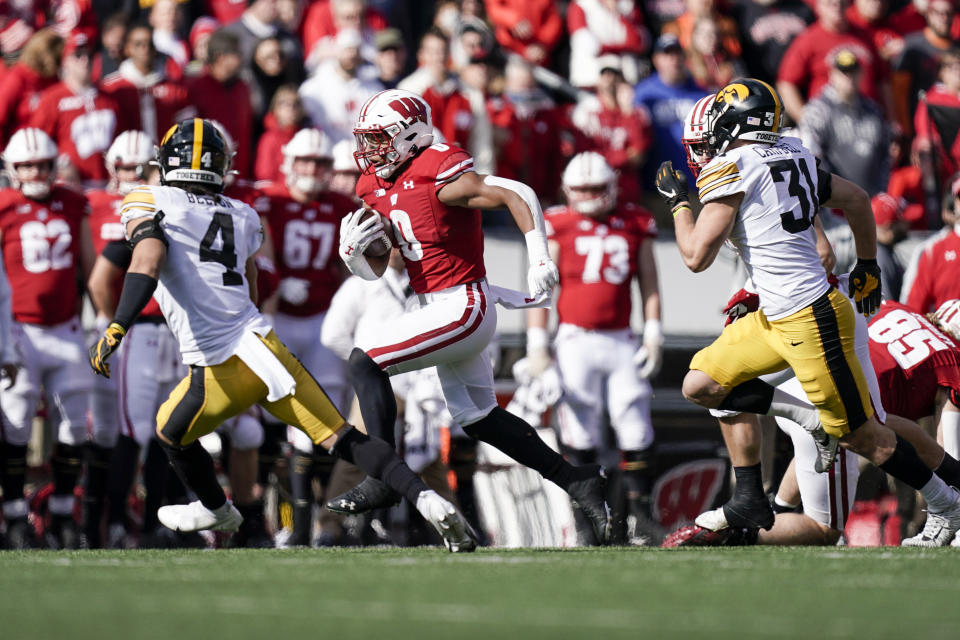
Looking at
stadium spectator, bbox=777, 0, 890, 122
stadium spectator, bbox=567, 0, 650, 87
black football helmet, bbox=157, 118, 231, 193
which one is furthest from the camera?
stadium spectator, bbox=567, 0, 650, 87

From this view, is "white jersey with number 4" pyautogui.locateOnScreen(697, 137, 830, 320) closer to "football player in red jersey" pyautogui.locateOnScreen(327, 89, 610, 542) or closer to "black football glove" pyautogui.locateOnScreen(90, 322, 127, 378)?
"football player in red jersey" pyautogui.locateOnScreen(327, 89, 610, 542)

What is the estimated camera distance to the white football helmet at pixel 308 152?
8766 millimetres

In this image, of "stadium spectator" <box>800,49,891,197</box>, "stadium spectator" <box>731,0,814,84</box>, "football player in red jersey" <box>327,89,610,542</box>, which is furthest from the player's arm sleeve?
"stadium spectator" <box>731,0,814,84</box>

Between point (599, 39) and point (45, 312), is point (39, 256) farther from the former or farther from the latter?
point (599, 39)

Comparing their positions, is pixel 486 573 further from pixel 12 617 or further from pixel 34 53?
pixel 34 53

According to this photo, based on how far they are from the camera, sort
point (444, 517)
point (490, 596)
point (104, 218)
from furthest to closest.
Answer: point (104, 218), point (444, 517), point (490, 596)

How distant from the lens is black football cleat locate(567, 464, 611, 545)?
19.1 feet

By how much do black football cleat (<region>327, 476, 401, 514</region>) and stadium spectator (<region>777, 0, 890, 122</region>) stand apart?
5.88 m

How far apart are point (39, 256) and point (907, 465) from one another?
4.83 meters

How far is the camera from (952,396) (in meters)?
6.72

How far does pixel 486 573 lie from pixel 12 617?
154 centimetres

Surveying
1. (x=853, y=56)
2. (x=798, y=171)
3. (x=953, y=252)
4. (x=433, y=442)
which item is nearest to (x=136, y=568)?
(x=798, y=171)

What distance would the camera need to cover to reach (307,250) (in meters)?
8.70

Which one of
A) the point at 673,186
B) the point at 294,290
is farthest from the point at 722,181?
the point at 294,290
